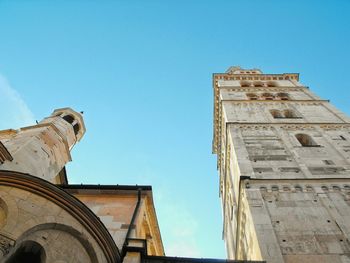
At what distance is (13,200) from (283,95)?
2274 centimetres

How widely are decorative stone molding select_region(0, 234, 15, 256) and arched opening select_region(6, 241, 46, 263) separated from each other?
0.36 m

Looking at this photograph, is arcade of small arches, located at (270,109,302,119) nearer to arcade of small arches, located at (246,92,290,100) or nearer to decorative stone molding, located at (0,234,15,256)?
arcade of small arches, located at (246,92,290,100)

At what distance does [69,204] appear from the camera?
7090mm

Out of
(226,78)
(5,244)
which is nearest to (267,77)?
(226,78)

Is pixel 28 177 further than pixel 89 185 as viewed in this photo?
No

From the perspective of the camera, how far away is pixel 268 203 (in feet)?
33.1

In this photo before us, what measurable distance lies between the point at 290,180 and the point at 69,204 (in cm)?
806

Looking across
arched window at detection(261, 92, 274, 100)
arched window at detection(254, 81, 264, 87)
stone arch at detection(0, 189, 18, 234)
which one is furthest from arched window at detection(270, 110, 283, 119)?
stone arch at detection(0, 189, 18, 234)

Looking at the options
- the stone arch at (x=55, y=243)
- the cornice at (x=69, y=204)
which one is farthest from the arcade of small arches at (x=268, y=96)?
the stone arch at (x=55, y=243)

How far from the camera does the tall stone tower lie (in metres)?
8.31

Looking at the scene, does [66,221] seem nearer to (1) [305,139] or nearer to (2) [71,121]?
(2) [71,121]

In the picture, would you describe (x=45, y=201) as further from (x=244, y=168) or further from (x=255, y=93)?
(x=255, y=93)

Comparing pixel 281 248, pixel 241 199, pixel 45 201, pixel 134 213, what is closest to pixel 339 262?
pixel 281 248

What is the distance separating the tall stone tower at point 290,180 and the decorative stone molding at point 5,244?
5994 mm
